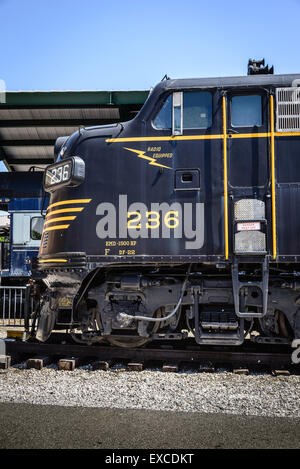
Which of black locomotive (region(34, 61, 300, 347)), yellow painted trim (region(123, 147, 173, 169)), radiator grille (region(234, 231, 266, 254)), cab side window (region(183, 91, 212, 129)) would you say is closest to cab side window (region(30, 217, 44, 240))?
black locomotive (region(34, 61, 300, 347))

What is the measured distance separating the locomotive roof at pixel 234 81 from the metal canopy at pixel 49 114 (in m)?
7.48

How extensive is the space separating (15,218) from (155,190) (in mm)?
8574

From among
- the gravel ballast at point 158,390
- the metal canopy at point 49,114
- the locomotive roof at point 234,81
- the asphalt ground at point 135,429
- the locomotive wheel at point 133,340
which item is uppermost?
the metal canopy at point 49,114

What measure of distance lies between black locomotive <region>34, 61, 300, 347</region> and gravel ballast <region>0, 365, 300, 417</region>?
684 millimetres

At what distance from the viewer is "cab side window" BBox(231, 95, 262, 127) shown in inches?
229

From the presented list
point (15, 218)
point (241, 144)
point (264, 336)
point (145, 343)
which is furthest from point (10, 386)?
point (15, 218)

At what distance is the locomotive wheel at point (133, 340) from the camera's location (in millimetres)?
6188

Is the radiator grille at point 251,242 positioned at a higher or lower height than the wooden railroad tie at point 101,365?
higher

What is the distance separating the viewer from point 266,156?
18.8 feet

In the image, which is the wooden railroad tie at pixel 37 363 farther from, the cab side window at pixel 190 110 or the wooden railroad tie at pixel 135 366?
the cab side window at pixel 190 110

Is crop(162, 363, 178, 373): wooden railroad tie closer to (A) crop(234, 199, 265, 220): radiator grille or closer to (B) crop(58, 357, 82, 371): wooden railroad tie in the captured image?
(B) crop(58, 357, 82, 371): wooden railroad tie

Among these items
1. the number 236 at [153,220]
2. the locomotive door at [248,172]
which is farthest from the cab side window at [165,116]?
the number 236 at [153,220]
